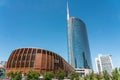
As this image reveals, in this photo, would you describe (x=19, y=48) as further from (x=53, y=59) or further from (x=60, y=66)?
(x=60, y=66)

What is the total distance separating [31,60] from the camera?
102125 mm

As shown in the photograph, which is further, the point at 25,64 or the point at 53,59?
the point at 53,59

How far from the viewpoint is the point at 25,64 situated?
101000 mm

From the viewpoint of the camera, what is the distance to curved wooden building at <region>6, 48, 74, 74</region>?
332ft

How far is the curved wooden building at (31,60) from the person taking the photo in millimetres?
101062

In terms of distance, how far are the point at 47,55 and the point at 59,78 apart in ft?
90.3

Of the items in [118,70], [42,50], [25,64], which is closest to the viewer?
[118,70]

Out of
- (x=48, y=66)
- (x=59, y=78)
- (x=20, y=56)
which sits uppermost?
(x=20, y=56)

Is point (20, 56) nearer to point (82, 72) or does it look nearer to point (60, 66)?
point (60, 66)

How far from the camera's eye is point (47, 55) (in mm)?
108438

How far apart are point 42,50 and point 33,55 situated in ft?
26.4

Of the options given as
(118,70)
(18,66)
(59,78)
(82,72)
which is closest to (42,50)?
(18,66)

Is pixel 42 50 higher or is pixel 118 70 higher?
pixel 42 50

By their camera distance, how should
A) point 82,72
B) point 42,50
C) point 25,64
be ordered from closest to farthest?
point 25,64
point 42,50
point 82,72
